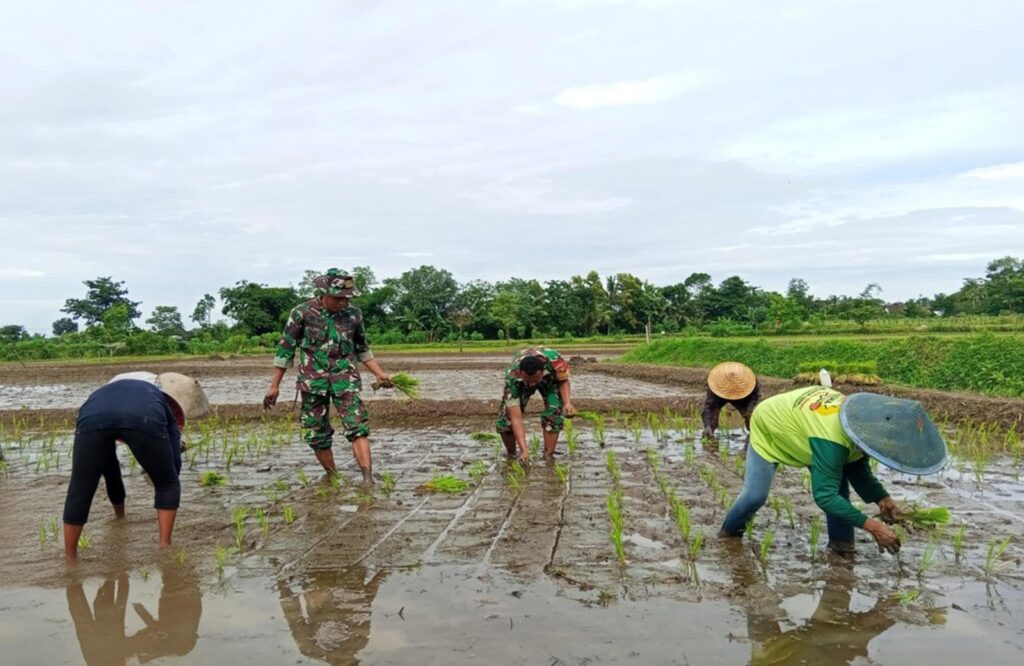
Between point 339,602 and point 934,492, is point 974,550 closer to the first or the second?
point 934,492

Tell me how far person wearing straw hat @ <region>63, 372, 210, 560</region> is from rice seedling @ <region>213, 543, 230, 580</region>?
40 centimetres

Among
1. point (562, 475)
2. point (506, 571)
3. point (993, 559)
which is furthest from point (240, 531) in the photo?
point (993, 559)

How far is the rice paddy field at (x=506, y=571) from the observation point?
9.50 feet

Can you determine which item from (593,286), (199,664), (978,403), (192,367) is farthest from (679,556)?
(593,286)

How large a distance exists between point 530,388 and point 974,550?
3.55m

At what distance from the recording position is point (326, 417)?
5902mm

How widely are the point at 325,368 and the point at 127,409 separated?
6.50ft

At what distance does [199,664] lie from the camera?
9.10ft

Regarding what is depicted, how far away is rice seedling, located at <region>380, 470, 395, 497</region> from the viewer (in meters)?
5.44

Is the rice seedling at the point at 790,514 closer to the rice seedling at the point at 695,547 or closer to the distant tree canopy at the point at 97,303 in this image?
the rice seedling at the point at 695,547

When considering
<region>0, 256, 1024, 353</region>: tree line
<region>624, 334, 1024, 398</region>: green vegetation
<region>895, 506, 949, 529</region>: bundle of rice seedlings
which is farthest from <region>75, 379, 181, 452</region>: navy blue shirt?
<region>0, 256, 1024, 353</region>: tree line

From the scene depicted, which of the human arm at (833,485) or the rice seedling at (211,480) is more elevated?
the human arm at (833,485)

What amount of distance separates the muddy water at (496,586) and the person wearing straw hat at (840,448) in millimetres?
236

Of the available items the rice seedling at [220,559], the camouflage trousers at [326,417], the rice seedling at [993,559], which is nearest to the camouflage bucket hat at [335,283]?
the camouflage trousers at [326,417]
